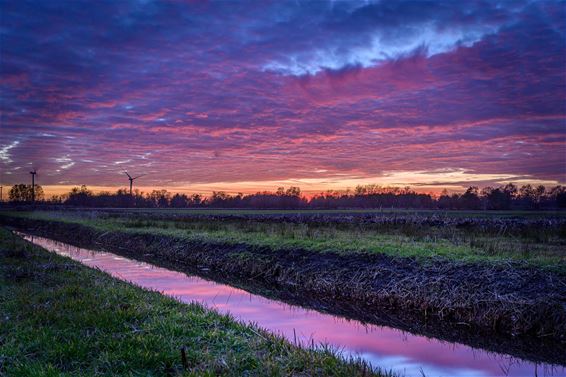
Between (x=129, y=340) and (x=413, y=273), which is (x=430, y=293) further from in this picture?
(x=129, y=340)

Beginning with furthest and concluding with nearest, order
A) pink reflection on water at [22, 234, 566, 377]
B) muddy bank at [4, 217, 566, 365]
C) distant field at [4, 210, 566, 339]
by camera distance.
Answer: distant field at [4, 210, 566, 339], muddy bank at [4, 217, 566, 365], pink reflection on water at [22, 234, 566, 377]

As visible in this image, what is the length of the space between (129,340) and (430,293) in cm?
944

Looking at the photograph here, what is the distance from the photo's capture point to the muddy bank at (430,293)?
11234 millimetres

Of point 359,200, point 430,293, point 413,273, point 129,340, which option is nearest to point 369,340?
point 430,293

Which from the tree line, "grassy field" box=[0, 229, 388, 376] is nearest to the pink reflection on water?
"grassy field" box=[0, 229, 388, 376]

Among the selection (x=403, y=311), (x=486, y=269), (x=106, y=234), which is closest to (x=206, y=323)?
(x=403, y=311)

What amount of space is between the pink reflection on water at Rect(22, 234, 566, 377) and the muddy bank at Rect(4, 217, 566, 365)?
711mm

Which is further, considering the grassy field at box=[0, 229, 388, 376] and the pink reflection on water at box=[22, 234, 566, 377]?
the pink reflection on water at box=[22, 234, 566, 377]

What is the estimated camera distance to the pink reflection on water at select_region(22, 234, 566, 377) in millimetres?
9312

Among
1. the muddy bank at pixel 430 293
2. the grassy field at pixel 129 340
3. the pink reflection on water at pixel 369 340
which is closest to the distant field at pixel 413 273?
the muddy bank at pixel 430 293

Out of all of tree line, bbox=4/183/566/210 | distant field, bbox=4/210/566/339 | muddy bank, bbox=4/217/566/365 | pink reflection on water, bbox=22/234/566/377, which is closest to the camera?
pink reflection on water, bbox=22/234/566/377

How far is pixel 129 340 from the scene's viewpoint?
25.3ft

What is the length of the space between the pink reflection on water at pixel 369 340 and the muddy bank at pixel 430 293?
28.0 inches

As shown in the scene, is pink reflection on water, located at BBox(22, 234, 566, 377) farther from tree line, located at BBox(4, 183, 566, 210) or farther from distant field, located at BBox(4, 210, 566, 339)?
tree line, located at BBox(4, 183, 566, 210)
